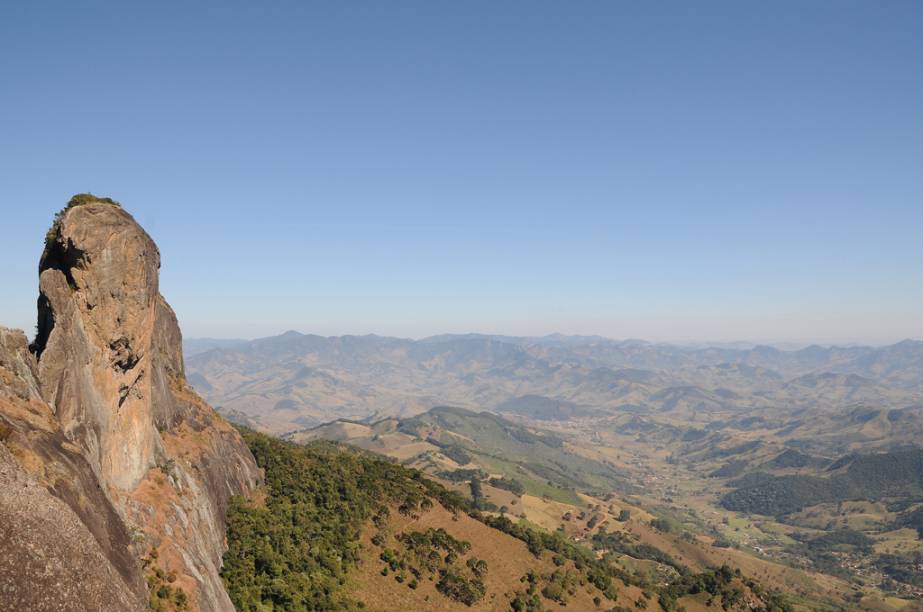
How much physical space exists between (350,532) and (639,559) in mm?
144370

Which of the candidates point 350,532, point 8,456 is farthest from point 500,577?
point 8,456

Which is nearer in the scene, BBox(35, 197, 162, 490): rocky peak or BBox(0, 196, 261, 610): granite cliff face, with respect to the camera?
BBox(0, 196, 261, 610): granite cliff face

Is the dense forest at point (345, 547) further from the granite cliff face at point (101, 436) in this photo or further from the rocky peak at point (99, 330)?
the rocky peak at point (99, 330)

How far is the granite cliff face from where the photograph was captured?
75.2ft

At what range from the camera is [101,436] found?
38.4m

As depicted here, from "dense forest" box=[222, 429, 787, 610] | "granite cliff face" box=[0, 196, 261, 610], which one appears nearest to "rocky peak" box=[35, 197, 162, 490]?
"granite cliff face" box=[0, 196, 261, 610]

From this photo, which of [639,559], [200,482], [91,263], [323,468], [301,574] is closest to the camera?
[91,263]

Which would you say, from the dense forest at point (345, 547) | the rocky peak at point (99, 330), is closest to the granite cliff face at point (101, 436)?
the rocky peak at point (99, 330)

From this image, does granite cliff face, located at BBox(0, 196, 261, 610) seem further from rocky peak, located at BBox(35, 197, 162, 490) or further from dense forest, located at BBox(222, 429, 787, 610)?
dense forest, located at BBox(222, 429, 787, 610)

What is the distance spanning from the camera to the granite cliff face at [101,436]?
22922 millimetres

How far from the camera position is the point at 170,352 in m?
67.3

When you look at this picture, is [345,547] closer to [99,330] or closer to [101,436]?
[101,436]

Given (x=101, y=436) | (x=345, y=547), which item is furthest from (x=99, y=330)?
(x=345, y=547)

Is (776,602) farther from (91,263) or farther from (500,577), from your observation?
(91,263)
